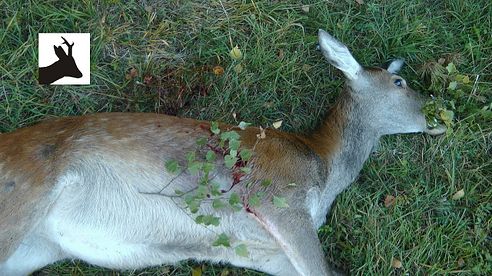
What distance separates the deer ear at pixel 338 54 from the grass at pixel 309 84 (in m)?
0.53

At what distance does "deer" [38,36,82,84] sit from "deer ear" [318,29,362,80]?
1996 millimetres

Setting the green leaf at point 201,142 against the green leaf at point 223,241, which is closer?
the green leaf at point 223,241

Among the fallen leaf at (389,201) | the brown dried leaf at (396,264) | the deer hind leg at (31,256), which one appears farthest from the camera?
the fallen leaf at (389,201)

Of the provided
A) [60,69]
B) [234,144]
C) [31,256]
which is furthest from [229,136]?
[60,69]

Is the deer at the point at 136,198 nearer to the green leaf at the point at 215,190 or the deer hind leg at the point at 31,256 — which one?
the deer hind leg at the point at 31,256

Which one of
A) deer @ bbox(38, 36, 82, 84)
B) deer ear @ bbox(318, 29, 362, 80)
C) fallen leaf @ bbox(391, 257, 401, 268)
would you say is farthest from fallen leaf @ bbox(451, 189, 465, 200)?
deer @ bbox(38, 36, 82, 84)

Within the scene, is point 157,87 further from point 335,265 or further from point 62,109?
point 335,265

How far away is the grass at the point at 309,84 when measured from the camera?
5555 mm

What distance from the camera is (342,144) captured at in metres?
5.41

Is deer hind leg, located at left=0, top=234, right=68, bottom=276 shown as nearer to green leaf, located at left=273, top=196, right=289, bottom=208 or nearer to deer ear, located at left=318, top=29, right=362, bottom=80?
green leaf, located at left=273, top=196, right=289, bottom=208

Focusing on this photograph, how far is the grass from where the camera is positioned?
5.55 meters

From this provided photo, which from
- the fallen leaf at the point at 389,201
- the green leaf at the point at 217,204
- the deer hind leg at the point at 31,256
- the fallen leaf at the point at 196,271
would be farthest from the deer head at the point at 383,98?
the deer hind leg at the point at 31,256

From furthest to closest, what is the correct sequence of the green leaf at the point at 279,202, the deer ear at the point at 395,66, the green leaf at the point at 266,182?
the deer ear at the point at 395,66 < the green leaf at the point at 266,182 < the green leaf at the point at 279,202

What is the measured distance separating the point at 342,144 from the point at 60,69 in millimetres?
2345
